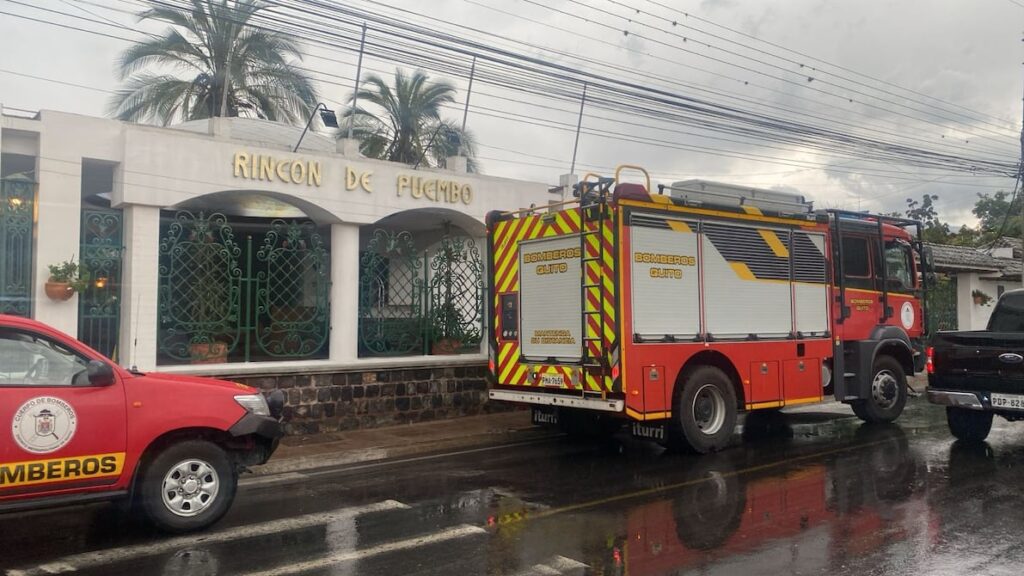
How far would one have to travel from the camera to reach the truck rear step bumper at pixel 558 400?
879 centimetres

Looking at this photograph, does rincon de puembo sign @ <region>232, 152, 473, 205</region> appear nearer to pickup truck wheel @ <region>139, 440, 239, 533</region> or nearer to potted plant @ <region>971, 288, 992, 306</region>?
pickup truck wheel @ <region>139, 440, 239, 533</region>

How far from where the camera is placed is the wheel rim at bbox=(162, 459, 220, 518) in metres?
6.15

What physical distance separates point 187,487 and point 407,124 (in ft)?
64.5

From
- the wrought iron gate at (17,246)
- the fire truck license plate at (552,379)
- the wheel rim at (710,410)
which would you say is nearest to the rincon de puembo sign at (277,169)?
the wrought iron gate at (17,246)

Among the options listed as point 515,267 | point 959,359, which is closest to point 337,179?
point 515,267

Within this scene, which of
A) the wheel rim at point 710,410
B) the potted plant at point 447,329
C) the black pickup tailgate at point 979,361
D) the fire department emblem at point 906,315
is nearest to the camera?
the black pickup tailgate at point 979,361

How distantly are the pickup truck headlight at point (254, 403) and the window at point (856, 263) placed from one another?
8258mm

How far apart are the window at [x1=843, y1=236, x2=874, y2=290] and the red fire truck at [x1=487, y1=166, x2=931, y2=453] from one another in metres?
0.03

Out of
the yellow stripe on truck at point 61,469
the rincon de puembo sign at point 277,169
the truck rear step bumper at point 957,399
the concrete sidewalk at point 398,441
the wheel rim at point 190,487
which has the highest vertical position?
the rincon de puembo sign at point 277,169

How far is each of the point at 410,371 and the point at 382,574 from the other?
22.9 feet

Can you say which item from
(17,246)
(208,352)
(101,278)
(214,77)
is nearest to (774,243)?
(208,352)

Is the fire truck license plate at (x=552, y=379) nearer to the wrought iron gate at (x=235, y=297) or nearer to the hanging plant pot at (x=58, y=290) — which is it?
the wrought iron gate at (x=235, y=297)

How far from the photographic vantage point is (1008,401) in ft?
30.1

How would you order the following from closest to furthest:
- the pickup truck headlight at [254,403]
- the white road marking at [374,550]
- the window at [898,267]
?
the white road marking at [374,550], the pickup truck headlight at [254,403], the window at [898,267]
